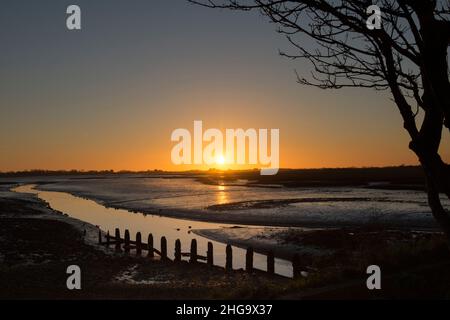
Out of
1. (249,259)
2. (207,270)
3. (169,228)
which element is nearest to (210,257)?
(207,270)

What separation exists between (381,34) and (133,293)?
10965 millimetres

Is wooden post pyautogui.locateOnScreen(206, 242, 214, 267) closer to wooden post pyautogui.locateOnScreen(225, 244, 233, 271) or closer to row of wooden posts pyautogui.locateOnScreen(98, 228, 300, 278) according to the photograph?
row of wooden posts pyautogui.locateOnScreen(98, 228, 300, 278)

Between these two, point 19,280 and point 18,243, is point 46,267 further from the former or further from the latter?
point 18,243

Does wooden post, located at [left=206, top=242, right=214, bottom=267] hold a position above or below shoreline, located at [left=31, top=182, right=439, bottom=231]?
above

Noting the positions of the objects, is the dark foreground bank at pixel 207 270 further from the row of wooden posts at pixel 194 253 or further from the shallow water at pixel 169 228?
the shallow water at pixel 169 228

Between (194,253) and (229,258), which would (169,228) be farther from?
(229,258)

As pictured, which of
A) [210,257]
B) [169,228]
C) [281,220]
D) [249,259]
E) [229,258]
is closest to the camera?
[249,259]

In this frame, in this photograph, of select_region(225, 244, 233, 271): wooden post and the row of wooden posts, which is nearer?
Answer: the row of wooden posts

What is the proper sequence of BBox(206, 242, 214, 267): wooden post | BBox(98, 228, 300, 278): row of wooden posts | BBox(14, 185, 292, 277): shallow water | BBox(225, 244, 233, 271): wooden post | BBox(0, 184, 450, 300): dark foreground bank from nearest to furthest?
BBox(0, 184, 450, 300): dark foreground bank
BBox(98, 228, 300, 278): row of wooden posts
BBox(225, 244, 233, 271): wooden post
BBox(206, 242, 214, 267): wooden post
BBox(14, 185, 292, 277): shallow water

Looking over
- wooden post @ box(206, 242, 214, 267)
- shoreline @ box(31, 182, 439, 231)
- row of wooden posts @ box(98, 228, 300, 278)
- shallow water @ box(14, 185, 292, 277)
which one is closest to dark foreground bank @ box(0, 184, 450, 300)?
wooden post @ box(206, 242, 214, 267)

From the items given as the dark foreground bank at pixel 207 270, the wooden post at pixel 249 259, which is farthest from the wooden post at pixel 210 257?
the wooden post at pixel 249 259

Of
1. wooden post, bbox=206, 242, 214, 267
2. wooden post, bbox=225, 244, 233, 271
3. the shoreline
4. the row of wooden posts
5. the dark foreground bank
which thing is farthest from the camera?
the shoreline

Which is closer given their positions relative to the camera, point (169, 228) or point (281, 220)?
point (169, 228)

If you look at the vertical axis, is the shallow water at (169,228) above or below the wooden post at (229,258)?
below
